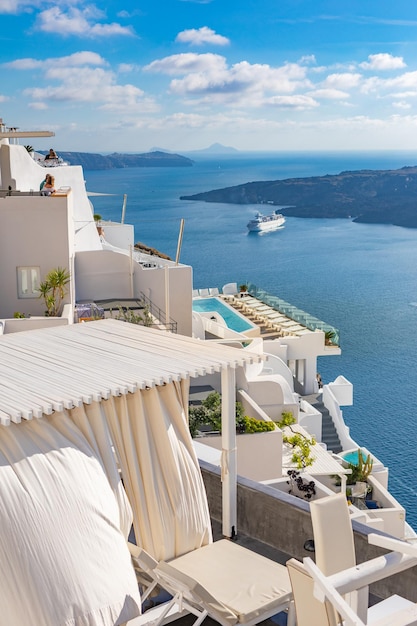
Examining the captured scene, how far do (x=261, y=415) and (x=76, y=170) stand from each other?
11103 millimetres

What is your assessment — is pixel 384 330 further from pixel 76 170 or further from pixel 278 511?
pixel 278 511

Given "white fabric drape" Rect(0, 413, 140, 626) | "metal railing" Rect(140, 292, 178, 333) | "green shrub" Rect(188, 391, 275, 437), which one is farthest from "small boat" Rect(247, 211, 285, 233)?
"white fabric drape" Rect(0, 413, 140, 626)

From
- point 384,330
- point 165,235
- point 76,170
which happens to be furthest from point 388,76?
point 76,170

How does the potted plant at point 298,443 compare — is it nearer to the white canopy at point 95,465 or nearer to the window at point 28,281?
the window at point 28,281

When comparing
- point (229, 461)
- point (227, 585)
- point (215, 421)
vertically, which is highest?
point (229, 461)

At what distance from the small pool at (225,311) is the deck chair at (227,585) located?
25996mm

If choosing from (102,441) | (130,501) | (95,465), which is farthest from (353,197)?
(95,465)

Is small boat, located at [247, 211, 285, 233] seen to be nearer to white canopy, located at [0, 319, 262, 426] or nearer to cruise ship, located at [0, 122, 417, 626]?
cruise ship, located at [0, 122, 417, 626]

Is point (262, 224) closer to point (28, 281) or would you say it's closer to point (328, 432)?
point (328, 432)

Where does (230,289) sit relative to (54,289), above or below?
below

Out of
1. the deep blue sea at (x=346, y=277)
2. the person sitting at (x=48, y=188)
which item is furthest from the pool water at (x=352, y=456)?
the person sitting at (x=48, y=188)

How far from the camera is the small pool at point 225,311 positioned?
32.2 m

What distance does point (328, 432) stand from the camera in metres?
29.4

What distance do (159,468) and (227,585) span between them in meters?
0.86
